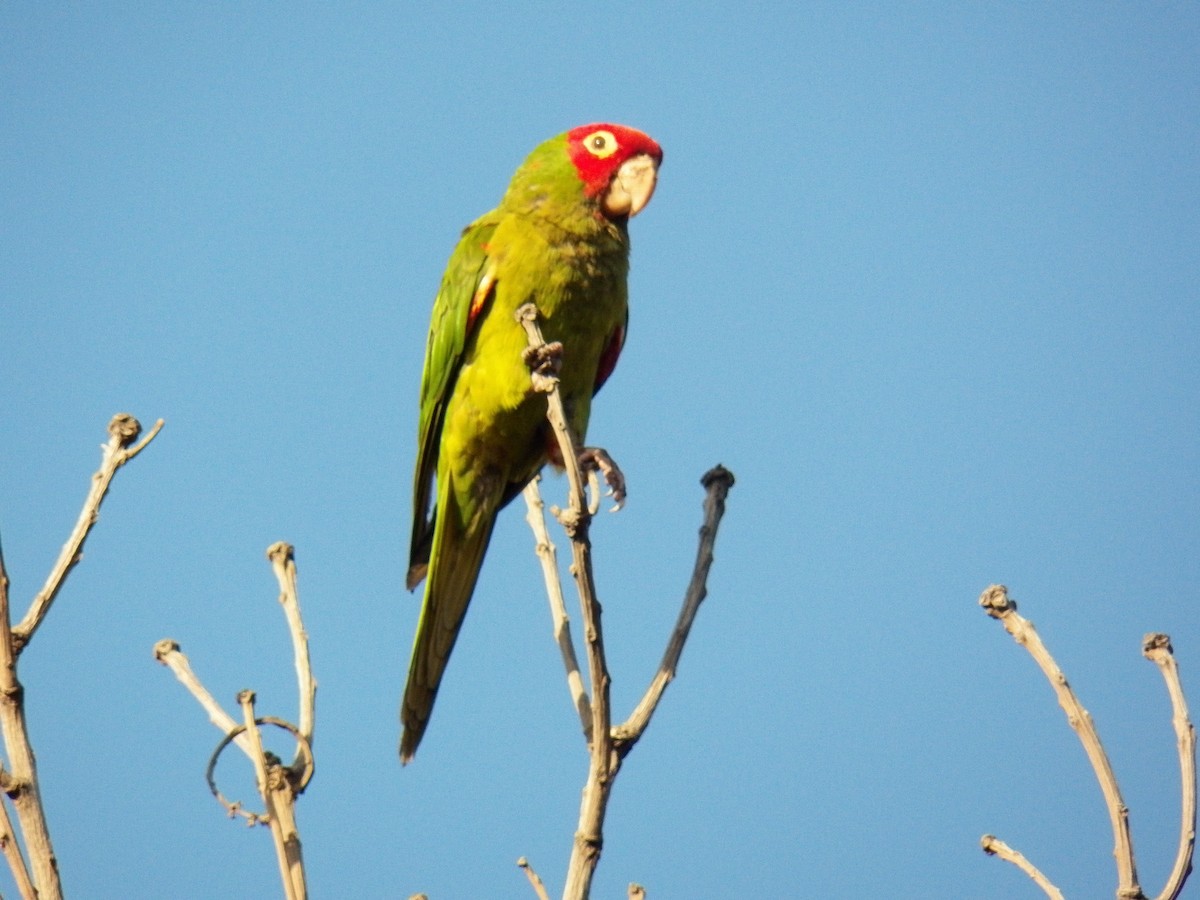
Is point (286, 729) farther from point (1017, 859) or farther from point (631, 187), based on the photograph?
point (631, 187)

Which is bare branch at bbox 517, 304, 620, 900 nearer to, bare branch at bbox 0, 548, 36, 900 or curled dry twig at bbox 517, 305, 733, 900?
curled dry twig at bbox 517, 305, 733, 900

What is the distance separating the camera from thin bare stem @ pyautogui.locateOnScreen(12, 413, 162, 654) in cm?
224

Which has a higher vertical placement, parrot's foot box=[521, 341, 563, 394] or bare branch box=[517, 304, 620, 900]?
parrot's foot box=[521, 341, 563, 394]

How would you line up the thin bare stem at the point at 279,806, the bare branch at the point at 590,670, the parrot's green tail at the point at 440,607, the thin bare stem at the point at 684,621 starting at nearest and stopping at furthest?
1. the thin bare stem at the point at 279,806
2. the bare branch at the point at 590,670
3. the thin bare stem at the point at 684,621
4. the parrot's green tail at the point at 440,607

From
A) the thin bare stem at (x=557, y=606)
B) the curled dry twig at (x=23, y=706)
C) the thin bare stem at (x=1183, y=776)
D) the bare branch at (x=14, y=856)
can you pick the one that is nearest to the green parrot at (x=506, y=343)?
the thin bare stem at (x=557, y=606)

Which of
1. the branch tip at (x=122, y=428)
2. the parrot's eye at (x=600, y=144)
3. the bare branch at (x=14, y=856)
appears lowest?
the bare branch at (x=14, y=856)

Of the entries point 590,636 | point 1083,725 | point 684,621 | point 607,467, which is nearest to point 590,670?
point 590,636

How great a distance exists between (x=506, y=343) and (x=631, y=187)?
2.98 feet

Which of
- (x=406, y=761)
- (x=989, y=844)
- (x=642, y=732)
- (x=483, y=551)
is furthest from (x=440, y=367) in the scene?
(x=989, y=844)

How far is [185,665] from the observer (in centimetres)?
257

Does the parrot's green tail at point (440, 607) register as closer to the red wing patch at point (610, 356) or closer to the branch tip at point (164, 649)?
the red wing patch at point (610, 356)

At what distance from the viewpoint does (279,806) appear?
7.48ft

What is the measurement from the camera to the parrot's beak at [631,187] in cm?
486

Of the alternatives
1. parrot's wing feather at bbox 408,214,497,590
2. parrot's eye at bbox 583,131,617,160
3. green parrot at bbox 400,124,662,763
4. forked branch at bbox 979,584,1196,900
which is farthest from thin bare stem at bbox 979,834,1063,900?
parrot's eye at bbox 583,131,617,160
